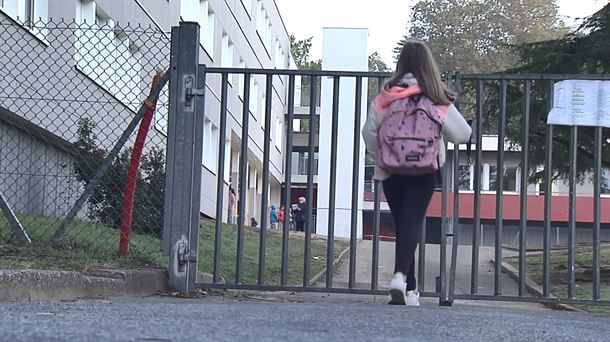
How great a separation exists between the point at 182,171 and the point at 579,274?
7269 mm

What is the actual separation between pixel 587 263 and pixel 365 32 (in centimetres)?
2481

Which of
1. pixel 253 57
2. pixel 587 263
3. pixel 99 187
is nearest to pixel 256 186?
pixel 253 57

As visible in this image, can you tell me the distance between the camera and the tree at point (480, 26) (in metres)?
55.1

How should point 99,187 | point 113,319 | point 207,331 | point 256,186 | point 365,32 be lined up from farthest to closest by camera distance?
1. point 256,186
2. point 365,32
3. point 99,187
4. point 113,319
5. point 207,331

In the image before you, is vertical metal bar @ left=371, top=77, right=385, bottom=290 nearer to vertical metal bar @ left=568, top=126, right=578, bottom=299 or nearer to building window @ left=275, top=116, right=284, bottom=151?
vertical metal bar @ left=568, top=126, right=578, bottom=299

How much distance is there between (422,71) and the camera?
6.39 m

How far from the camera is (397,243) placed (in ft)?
21.0

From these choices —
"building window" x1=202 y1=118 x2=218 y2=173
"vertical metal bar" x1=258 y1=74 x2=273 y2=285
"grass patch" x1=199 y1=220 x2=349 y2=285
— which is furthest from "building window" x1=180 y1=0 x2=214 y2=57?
"vertical metal bar" x1=258 y1=74 x2=273 y2=285

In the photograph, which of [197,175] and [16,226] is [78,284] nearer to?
[16,226]

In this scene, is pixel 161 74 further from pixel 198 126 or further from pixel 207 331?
pixel 207 331

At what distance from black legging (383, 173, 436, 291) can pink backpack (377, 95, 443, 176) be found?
0.13 meters

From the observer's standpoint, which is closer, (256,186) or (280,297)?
(280,297)

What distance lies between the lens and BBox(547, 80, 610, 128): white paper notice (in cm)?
772

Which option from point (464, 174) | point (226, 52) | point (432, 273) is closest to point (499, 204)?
point (432, 273)
